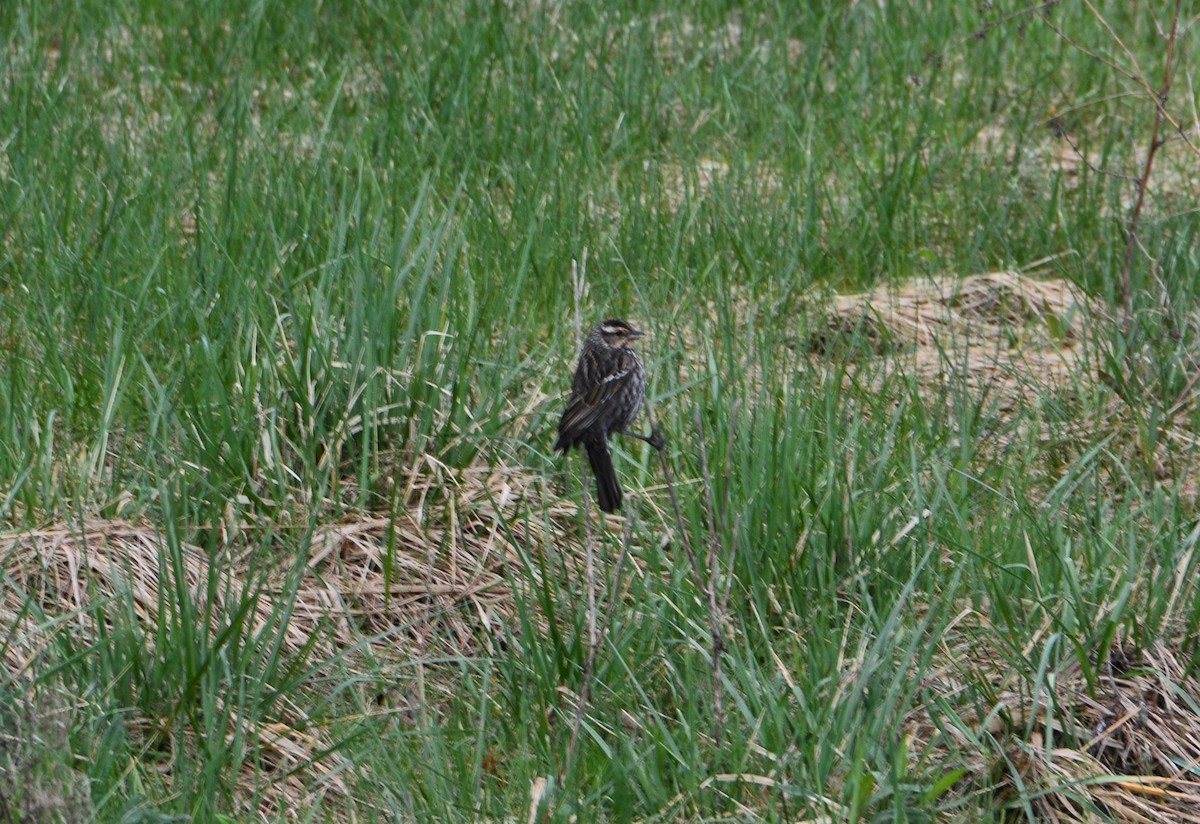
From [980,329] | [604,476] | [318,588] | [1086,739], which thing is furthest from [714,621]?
[980,329]

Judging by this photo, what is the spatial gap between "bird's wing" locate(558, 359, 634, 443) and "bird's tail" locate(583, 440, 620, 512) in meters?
0.08

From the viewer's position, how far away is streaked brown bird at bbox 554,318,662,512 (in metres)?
4.07

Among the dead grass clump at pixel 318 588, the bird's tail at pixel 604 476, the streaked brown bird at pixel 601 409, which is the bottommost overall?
the dead grass clump at pixel 318 588

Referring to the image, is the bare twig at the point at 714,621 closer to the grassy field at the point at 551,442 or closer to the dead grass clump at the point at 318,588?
the grassy field at the point at 551,442

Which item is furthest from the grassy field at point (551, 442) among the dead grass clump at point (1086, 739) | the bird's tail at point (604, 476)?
the bird's tail at point (604, 476)

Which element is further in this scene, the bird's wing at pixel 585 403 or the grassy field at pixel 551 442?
the bird's wing at pixel 585 403

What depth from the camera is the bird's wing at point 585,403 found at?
406 centimetres

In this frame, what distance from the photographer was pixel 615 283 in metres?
5.62

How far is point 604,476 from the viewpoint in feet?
13.5

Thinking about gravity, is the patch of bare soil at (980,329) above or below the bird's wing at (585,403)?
below

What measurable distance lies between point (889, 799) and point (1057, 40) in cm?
592

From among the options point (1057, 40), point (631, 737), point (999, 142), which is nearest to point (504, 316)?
point (631, 737)

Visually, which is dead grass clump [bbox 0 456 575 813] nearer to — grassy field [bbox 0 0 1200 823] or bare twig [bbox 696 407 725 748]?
grassy field [bbox 0 0 1200 823]

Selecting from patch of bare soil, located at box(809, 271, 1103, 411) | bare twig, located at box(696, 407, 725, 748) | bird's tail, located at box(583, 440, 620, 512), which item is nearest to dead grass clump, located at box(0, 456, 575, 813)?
bird's tail, located at box(583, 440, 620, 512)
